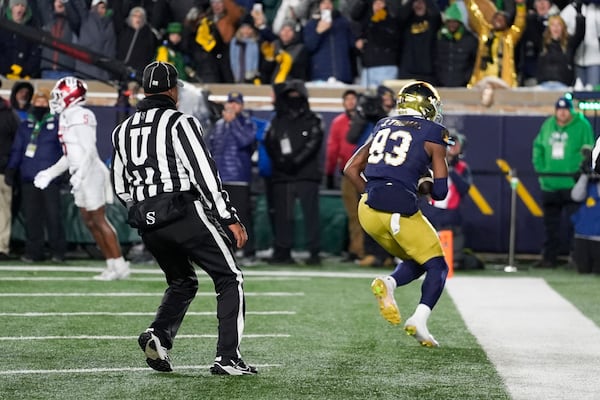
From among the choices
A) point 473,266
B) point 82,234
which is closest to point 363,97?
point 473,266

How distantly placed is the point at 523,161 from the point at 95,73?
5.36 m

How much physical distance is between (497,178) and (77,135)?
5.69m

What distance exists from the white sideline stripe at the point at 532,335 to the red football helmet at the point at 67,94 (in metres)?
3.80

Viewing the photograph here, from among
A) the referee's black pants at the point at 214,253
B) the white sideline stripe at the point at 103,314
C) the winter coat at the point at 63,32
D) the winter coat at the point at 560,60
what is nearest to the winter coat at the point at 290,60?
the winter coat at the point at 63,32

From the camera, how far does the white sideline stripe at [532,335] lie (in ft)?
24.6

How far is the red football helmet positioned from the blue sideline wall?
13.5 feet

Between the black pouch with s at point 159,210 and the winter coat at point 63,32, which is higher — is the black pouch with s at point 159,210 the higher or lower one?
the lower one

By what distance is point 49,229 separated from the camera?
15.8 meters

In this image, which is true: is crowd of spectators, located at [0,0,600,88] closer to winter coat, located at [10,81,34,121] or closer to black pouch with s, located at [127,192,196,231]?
winter coat, located at [10,81,34,121]

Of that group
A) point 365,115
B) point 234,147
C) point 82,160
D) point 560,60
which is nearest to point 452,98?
point 560,60

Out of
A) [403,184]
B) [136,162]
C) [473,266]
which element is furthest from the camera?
[473,266]

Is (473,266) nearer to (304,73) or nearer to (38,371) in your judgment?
(304,73)

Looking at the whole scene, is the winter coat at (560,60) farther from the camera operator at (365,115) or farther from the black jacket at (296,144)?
the black jacket at (296,144)

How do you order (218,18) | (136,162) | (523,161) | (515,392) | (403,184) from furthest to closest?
(218,18) → (523,161) → (403,184) → (136,162) → (515,392)
